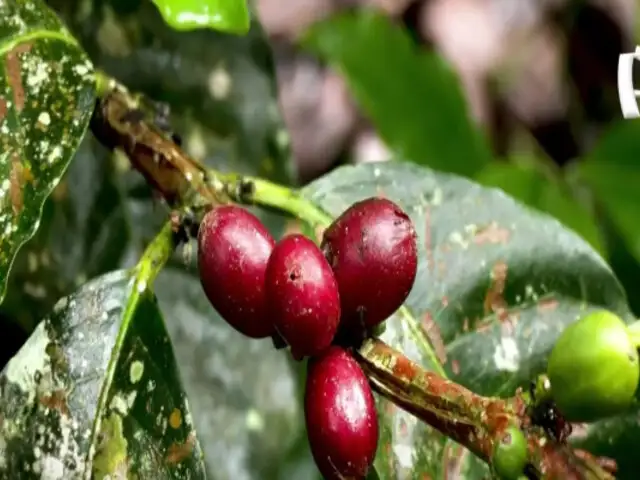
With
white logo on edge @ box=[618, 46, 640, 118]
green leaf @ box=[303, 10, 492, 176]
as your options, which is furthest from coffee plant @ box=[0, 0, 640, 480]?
green leaf @ box=[303, 10, 492, 176]

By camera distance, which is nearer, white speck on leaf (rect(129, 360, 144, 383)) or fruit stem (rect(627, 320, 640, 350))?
fruit stem (rect(627, 320, 640, 350))

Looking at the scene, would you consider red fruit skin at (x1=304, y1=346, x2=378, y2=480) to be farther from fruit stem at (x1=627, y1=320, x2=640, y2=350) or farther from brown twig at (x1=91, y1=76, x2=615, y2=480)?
fruit stem at (x1=627, y1=320, x2=640, y2=350)

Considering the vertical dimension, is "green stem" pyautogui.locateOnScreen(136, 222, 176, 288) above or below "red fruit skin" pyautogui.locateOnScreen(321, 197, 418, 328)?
below

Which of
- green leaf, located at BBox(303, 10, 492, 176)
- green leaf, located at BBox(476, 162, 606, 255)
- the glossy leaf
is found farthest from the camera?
green leaf, located at BBox(303, 10, 492, 176)

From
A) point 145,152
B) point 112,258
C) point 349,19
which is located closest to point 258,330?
point 145,152

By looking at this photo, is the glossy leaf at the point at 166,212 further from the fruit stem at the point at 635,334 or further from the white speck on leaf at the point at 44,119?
the fruit stem at the point at 635,334

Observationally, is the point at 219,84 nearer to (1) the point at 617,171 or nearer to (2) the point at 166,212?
(2) the point at 166,212
